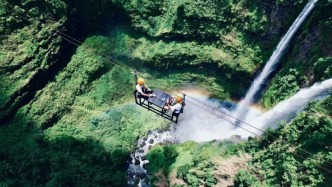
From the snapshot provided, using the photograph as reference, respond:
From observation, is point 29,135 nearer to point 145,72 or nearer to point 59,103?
point 59,103

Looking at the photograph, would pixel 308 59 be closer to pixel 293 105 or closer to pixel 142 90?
pixel 293 105

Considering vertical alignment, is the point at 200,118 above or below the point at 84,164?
above

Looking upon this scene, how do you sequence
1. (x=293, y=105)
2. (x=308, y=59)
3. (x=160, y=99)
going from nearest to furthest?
(x=293, y=105)
(x=160, y=99)
(x=308, y=59)

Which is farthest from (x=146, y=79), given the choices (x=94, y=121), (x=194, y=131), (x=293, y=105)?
(x=293, y=105)

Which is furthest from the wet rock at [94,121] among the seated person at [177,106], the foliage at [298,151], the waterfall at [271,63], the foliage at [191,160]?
the foliage at [298,151]

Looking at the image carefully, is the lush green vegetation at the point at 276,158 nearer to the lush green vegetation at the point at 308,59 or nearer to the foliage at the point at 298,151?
the foliage at the point at 298,151

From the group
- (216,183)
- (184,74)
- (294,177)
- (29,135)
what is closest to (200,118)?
(184,74)
